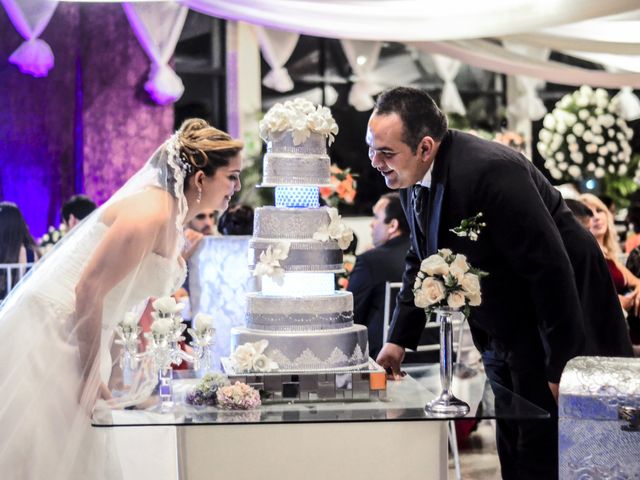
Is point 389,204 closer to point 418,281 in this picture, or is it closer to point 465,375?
point 465,375

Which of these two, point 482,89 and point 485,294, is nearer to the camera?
point 485,294

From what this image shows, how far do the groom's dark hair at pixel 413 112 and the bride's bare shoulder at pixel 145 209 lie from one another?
0.81m

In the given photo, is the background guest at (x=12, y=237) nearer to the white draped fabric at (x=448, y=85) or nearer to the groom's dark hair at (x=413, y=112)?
the groom's dark hair at (x=413, y=112)

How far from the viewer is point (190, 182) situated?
3.59 meters

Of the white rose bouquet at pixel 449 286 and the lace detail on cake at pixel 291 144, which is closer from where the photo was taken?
the white rose bouquet at pixel 449 286

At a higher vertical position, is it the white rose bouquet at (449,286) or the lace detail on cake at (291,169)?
the lace detail on cake at (291,169)

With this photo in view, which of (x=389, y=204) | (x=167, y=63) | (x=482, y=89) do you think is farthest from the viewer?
(x=482, y=89)

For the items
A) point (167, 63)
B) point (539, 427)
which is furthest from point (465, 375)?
point (167, 63)

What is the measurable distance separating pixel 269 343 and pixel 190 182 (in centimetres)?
71

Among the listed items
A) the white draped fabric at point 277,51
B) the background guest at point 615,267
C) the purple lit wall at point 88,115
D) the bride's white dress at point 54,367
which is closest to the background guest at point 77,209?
the purple lit wall at point 88,115

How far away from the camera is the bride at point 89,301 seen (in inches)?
125

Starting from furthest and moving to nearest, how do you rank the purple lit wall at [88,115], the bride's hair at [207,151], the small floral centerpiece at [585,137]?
the small floral centerpiece at [585,137], the purple lit wall at [88,115], the bride's hair at [207,151]

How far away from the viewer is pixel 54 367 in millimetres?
3281

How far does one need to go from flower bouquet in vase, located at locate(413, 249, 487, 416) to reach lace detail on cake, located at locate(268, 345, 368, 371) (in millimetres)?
447
